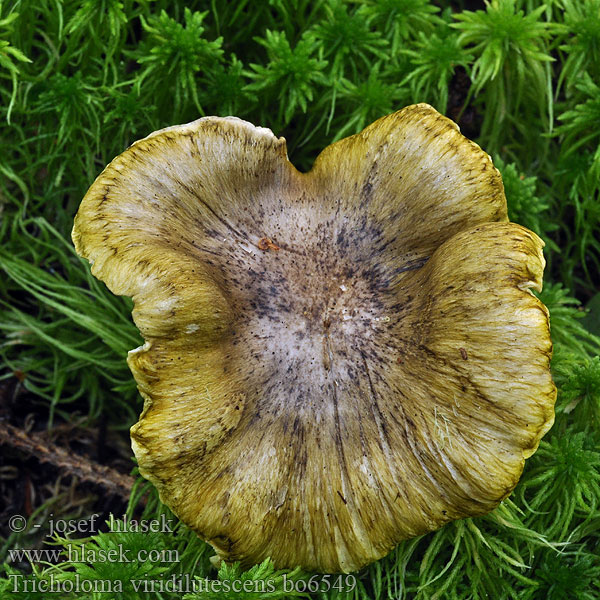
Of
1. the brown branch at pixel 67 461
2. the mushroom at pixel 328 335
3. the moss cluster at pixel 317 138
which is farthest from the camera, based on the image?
the brown branch at pixel 67 461

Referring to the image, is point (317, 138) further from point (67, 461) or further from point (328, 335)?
point (67, 461)

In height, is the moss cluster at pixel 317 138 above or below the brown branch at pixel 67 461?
above

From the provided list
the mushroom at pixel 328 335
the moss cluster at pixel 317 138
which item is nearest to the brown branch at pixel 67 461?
the moss cluster at pixel 317 138

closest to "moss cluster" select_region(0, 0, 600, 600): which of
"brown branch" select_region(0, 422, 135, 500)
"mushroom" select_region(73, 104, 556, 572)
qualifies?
"brown branch" select_region(0, 422, 135, 500)

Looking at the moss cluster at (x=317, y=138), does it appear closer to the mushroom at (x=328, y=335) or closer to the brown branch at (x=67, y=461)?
the brown branch at (x=67, y=461)

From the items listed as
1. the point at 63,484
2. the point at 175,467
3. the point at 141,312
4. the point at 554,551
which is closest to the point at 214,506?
the point at 175,467
